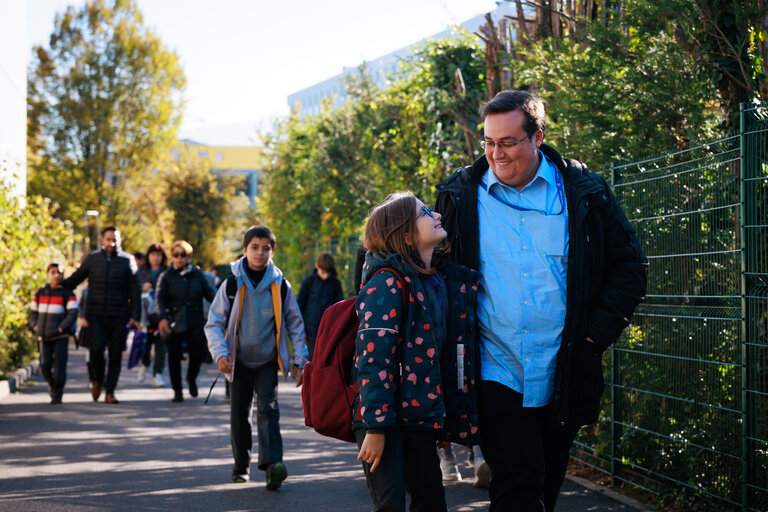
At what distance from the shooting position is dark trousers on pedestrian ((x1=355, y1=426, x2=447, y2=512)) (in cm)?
404

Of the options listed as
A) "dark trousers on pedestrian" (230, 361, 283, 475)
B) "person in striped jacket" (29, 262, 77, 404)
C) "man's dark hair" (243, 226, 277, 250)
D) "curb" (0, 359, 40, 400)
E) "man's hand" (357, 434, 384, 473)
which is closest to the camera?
"man's hand" (357, 434, 384, 473)

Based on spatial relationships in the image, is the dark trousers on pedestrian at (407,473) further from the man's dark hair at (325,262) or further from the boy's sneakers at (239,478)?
the man's dark hair at (325,262)

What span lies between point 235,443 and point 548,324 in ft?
13.8

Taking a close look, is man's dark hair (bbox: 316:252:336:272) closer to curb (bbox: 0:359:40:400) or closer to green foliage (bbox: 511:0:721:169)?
curb (bbox: 0:359:40:400)

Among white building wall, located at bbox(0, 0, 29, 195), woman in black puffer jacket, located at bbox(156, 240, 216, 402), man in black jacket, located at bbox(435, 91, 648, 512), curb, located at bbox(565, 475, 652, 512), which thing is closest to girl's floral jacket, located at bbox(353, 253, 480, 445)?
man in black jacket, located at bbox(435, 91, 648, 512)

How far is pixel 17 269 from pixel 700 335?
11.2 meters

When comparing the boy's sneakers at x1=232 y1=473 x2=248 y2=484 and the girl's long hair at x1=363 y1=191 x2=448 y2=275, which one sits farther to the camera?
the boy's sneakers at x1=232 y1=473 x2=248 y2=484

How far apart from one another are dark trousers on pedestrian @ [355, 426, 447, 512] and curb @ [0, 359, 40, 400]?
10.8m

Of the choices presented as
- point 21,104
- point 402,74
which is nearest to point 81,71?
point 21,104

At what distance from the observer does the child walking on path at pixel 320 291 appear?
13.5 m

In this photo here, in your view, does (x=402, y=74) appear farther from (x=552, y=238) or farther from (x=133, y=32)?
(x=133, y=32)

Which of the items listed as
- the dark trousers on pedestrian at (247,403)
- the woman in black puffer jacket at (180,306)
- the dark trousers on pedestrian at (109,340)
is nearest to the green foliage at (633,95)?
the dark trousers on pedestrian at (247,403)

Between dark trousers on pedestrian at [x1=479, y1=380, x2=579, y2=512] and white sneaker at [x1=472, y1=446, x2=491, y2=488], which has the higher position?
dark trousers on pedestrian at [x1=479, y1=380, x2=579, y2=512]

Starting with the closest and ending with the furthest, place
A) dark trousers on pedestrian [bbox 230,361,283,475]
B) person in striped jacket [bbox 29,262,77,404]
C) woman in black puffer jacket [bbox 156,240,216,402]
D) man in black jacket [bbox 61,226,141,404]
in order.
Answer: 1. dark trousers on pedestrian [bbox 230,361,283,475]
2. man in black jacket [bbox 61,226,141,404]
3. person in striped jacket [bbox 29,262,77,404]
4. woman in black puffer jacket [bbox 156,240,216,402]
